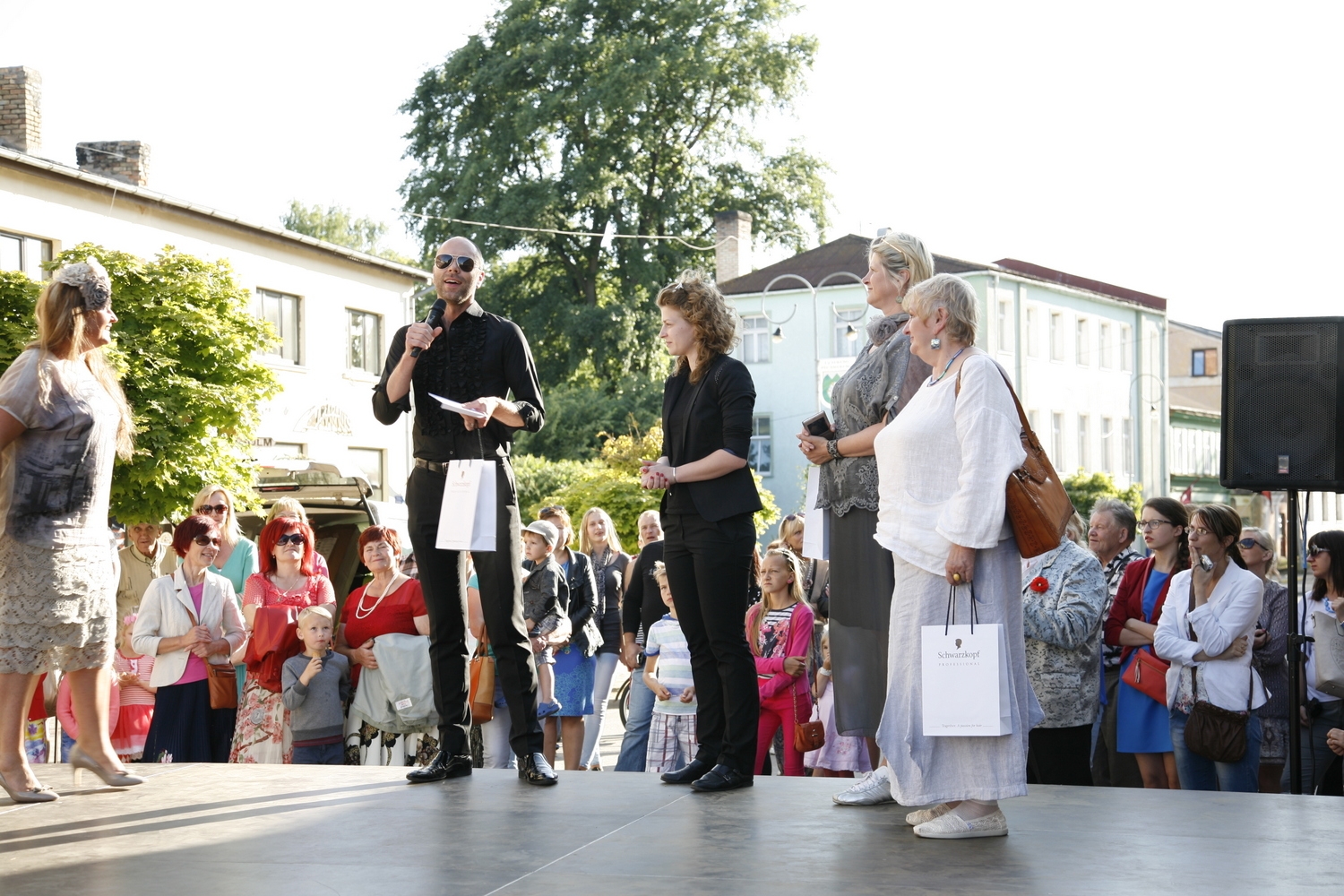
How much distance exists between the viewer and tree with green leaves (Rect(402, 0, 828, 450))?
138 feet

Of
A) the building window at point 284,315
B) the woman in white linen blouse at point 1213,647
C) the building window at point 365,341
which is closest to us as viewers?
the woman in white linen blouse at point 1213,647

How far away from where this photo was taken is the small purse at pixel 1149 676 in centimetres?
732

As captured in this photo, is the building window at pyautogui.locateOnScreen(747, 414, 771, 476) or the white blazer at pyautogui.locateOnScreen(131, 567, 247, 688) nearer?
the white blazer at pyautogui.locateOnScreen(131, 567, 247, 688)

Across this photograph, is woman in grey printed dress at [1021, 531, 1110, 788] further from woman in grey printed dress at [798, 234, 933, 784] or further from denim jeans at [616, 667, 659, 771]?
denim jeans at [616, 667, 659, 771]

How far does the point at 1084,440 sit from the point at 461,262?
44.8m

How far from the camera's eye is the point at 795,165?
4494cm

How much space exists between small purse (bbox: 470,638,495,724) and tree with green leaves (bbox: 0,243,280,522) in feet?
28.3

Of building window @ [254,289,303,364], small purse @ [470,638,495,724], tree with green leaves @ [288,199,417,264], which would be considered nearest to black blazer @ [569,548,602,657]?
small purse @ [470,638,495,724]

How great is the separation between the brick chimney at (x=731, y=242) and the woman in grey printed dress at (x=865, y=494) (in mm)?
38327

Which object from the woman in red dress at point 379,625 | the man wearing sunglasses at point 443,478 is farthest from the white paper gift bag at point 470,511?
the woman in red dress at point 379,625

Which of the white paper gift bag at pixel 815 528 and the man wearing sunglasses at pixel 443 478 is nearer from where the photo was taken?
the white paper gift bag at pixel 815 528

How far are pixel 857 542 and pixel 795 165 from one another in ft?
134

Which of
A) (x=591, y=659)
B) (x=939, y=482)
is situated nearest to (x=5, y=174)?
(x=591, y=659)

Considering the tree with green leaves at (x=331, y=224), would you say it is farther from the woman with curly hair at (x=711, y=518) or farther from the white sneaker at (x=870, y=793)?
the white sneaker at (x=870, y=793)
